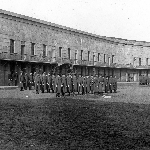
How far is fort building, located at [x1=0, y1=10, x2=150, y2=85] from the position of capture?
106ft

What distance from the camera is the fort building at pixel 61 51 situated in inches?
1273

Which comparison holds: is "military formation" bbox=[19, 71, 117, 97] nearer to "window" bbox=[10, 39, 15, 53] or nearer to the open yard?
the open yard

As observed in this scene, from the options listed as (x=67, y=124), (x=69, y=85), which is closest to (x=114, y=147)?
(x=67, y=124)

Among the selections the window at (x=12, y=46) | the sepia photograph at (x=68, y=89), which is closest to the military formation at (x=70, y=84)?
the sepia photograph at (x=68, y=89)

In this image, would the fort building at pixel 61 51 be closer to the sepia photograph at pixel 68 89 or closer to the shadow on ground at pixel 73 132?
the sepia photograph at pixel 68 89

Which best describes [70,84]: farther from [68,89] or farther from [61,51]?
[61,51]

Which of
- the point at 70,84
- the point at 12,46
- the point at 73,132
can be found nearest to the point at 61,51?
the point at 12,46

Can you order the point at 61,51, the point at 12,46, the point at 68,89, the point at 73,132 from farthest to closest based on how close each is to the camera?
1. the point at 61,51
2. the point at 12,46
3. the point at 68,89
4. the point at 73,132

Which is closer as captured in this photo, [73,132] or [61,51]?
[73,132]

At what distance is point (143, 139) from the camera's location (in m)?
6.48

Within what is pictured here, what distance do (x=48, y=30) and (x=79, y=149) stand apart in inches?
1323

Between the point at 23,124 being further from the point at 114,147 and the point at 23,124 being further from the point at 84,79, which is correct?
the point at 84,79

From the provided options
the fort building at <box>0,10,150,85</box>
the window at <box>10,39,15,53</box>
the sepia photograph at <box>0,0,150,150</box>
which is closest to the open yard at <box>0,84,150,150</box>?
the sepia photograph at <box>0,0,150,150</box>

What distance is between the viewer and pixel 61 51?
40781mm
